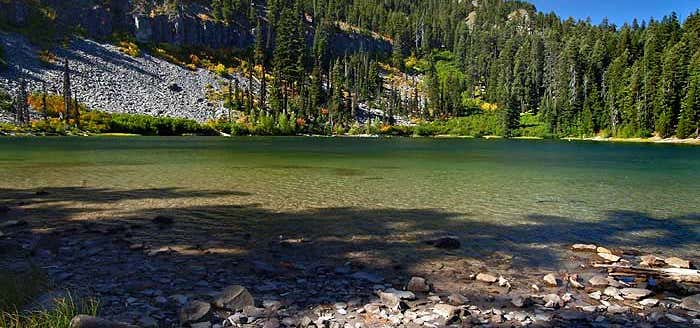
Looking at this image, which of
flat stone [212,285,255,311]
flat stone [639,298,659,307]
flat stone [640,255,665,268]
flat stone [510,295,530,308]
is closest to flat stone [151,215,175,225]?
flat stone [212,285,255,311]

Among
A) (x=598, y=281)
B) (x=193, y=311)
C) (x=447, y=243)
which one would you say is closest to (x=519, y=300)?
(x=598, y=281)

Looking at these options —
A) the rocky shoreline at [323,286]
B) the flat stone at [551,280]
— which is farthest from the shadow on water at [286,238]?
the flat stone at [551,280]

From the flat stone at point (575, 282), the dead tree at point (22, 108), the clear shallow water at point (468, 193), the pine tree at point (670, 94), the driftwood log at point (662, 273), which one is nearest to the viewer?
the flat stone at point (575, 282)

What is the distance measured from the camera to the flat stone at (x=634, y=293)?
8.52 meters

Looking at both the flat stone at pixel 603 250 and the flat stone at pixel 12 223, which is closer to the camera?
the flat stone at pixel 603 250

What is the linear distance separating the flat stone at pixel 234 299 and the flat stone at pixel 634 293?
23.0ft

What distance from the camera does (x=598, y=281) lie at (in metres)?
9.48

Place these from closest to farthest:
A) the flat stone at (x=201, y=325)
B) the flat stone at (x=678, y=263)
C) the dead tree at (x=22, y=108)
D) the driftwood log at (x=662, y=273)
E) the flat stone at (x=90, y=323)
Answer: the flat stone at (x=90, y=323), the flat stone at (x=201, y=325), the driftwood log at (x=662, y=273), the flat stone at (x=678, y=263), the dead tree at (x=22, y=108)

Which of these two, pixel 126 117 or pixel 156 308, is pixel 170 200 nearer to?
pixel 156 308

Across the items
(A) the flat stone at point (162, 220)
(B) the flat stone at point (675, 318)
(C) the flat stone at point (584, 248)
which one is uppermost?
(A) the flat stone at point (162, 220)

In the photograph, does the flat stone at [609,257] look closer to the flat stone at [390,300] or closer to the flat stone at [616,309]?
the flat stone at [616,309]

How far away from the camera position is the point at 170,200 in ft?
62.0

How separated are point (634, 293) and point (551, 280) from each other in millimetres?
1481

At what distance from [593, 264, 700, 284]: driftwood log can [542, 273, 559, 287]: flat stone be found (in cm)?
153
